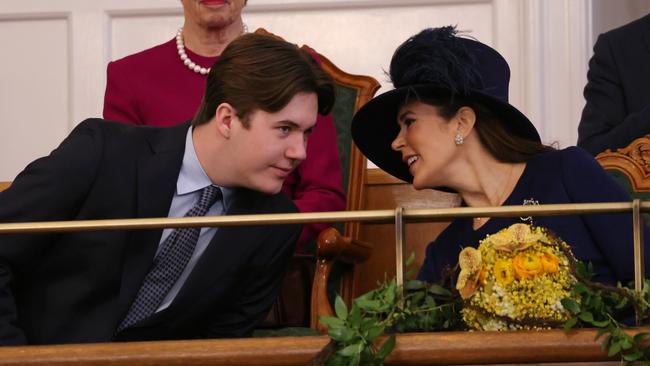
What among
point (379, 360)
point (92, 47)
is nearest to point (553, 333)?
point (379, 360)

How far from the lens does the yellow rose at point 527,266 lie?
84.7 inches

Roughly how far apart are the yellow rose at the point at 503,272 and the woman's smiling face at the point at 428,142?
39.4 inches

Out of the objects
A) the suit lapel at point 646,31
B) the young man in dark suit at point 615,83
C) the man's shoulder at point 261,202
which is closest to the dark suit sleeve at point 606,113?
the young man in dark suit at point 615,83

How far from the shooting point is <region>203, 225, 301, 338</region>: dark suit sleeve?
3.02m

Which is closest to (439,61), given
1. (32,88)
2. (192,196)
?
(192,196)

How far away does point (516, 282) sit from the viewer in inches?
84.7

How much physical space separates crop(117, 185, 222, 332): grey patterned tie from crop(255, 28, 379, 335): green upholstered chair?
0.49m

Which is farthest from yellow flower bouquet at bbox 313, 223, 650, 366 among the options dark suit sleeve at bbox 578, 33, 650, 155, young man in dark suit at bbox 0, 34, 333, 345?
dark suit sleeve at bbox 578, 33, 650, 155

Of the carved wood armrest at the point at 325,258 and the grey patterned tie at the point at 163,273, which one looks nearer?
the grey patterned tie at the point at 163,273

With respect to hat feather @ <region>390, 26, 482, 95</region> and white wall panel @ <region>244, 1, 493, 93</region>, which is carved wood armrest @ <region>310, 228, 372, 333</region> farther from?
white wall panel @ <region>244, 1, 493, 93</region>

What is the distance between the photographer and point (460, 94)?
10.3 feet

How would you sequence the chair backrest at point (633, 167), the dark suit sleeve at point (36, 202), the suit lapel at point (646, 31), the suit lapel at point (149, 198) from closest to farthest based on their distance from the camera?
the dark suit sleeve at point (36, 202)
the suit lapel at point (149, 198)
the chair backrest at point (633, 167)
the suit lapel at point (646, 31)

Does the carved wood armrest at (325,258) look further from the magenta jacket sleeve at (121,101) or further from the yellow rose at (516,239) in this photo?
the yellow rose at (516,239)

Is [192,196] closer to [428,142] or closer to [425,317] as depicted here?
[428,142]
